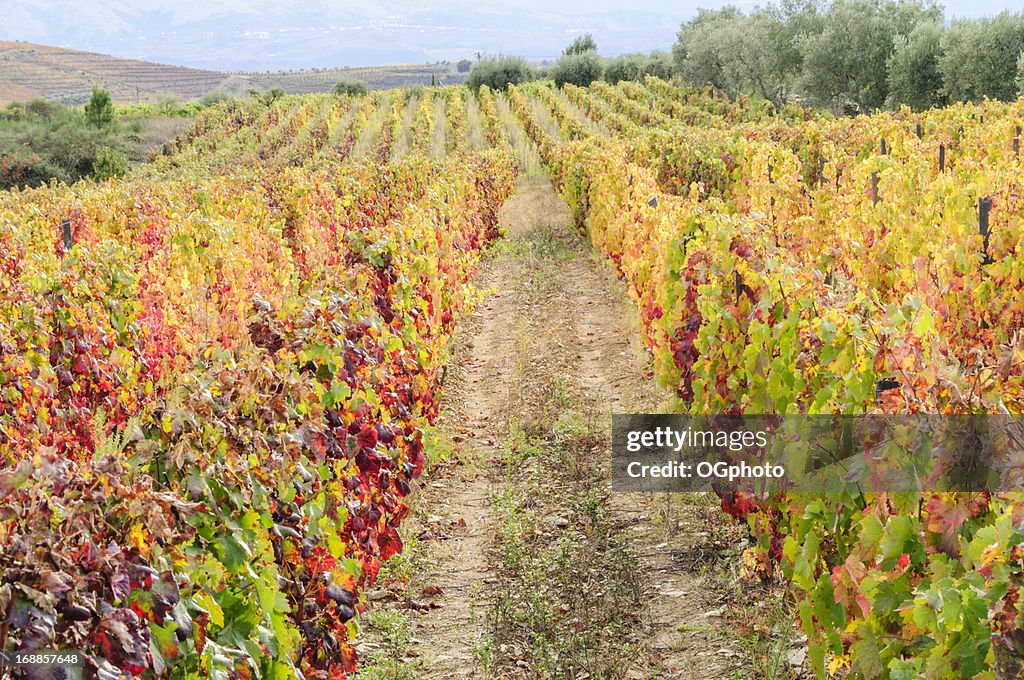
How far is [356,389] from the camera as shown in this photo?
200 inches

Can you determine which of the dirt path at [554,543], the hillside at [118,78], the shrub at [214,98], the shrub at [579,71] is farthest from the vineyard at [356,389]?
the hillside at [118,78]

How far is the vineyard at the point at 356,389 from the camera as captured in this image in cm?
273

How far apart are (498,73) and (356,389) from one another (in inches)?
2696

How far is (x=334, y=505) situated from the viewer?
4578 mm

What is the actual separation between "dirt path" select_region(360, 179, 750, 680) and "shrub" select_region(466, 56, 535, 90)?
204ft

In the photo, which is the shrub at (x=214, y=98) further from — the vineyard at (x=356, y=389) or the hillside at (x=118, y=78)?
the vineyard at (x=356, y=389)

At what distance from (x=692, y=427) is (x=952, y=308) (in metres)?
1.81

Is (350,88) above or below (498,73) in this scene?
below

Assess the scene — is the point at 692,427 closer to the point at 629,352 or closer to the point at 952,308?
the point at 952,308

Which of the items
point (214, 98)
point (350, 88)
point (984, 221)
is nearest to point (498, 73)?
point (350, 88)

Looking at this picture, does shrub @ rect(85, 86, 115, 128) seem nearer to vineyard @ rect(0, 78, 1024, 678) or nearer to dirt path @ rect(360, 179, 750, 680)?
vineyard @ rect(0, 78, 1024, 678)

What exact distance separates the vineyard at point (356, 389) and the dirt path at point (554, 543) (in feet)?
1.45

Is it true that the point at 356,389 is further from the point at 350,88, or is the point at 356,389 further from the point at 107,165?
the point at 350,88

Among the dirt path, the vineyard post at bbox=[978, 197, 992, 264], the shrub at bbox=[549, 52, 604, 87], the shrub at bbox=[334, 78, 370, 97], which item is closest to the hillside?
the shrub at bbox=[334, 78, 370, 97]
